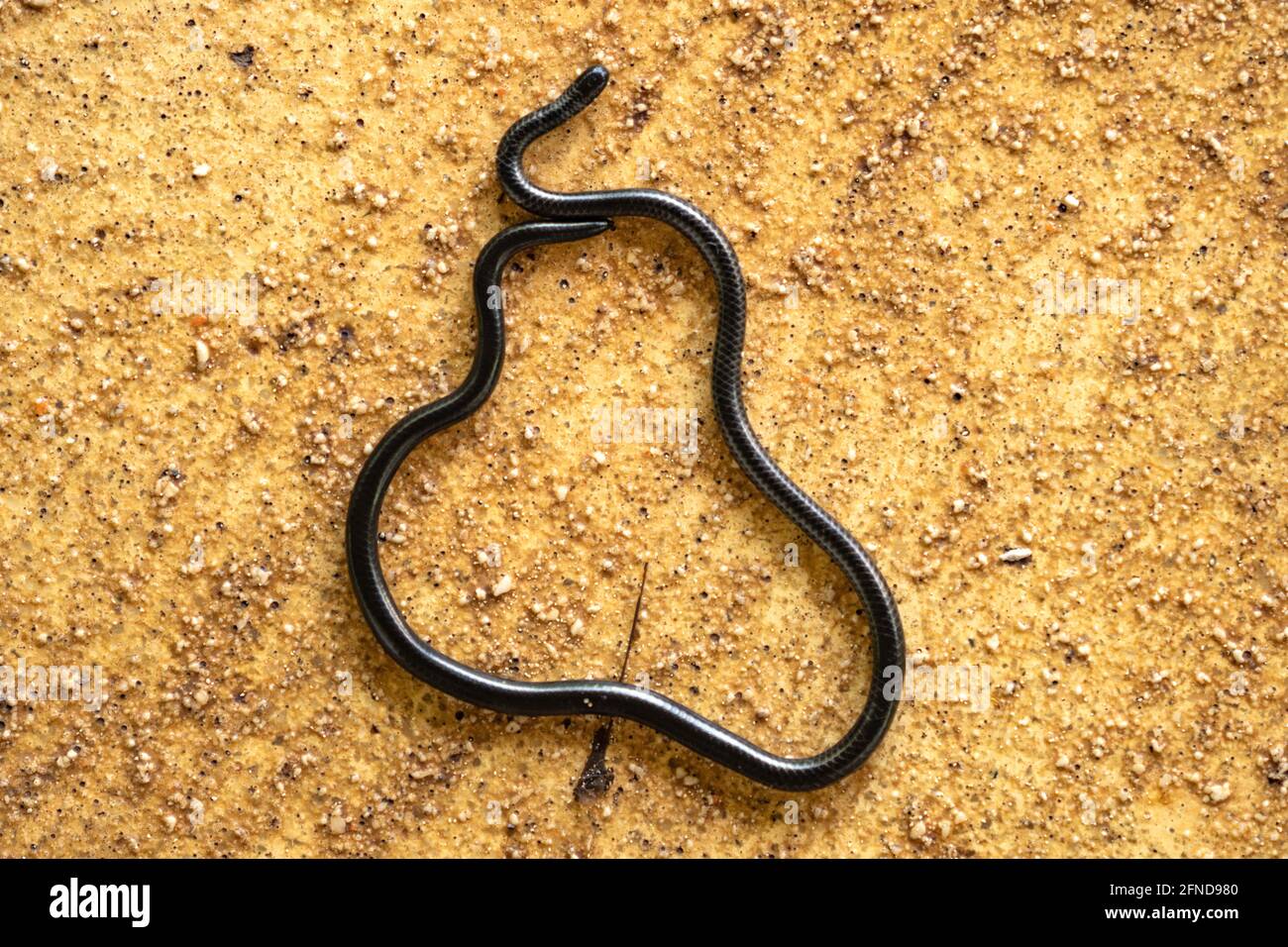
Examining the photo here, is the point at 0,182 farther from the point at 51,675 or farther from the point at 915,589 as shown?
the point at 915,589

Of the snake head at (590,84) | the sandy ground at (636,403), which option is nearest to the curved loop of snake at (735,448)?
the snake head at (590,84)

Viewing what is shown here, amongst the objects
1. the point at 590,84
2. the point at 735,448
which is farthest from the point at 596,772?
the point at 590,84

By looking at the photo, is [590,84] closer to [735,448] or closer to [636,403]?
[636,403]

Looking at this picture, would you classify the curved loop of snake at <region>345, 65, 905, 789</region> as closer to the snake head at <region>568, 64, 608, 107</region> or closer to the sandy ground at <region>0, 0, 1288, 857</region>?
the snake head at <region>568, 64, 608, 107</region>

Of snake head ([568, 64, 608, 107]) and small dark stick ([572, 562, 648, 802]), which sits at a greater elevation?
snake head ([568, 64, 608, 107])

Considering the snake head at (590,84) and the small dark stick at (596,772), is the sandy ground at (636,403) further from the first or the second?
the snake head at (590,84)

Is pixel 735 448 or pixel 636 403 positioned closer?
pixel 735 448

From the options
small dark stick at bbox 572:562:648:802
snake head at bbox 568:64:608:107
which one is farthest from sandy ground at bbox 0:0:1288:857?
snake head at bbox 568:64:608:107
